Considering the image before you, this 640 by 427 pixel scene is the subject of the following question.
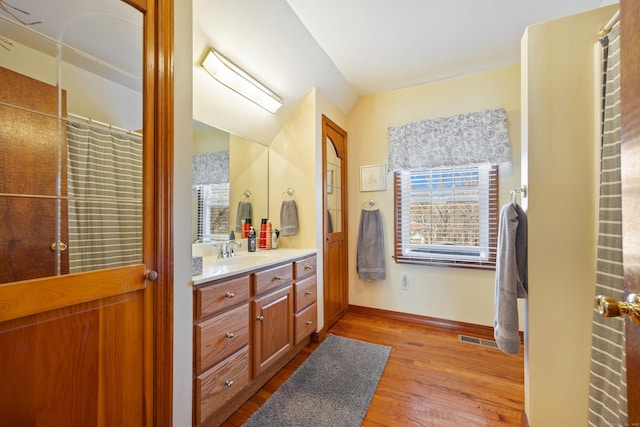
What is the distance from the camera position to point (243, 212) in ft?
7.68

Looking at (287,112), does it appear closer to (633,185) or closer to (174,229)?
(174,229)

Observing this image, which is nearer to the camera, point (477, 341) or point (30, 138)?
point (30, 138)

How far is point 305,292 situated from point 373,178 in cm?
145

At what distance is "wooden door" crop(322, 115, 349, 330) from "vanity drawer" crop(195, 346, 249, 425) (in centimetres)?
108

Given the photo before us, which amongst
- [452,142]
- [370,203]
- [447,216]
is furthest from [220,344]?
[452,142]

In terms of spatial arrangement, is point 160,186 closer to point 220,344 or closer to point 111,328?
point 111,328

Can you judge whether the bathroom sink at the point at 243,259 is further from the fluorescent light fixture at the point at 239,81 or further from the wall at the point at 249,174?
the fluorescent light fixture at the point at 239,81

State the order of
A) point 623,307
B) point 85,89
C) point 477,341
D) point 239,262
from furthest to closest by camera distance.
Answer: point 477,341, point 239,262, point 85,89, point 623,307

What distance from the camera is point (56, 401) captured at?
33.1 inches

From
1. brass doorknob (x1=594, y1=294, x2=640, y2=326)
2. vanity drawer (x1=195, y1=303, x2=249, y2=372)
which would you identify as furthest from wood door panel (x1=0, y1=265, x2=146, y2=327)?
brass doorknob (x1=594, y1=294, x2=640, y2=326)

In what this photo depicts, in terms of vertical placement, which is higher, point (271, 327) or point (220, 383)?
point (271, 327)

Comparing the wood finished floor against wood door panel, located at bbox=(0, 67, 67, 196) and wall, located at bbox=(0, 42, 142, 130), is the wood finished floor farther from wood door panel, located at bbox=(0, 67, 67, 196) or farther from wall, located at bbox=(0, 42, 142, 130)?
wall, located at bbox=(0, 42, 142, 130)

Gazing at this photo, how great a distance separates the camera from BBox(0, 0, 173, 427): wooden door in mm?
776

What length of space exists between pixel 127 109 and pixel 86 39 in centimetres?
25
